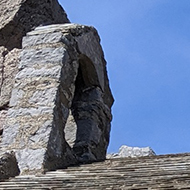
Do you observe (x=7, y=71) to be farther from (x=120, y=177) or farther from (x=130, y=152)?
(x=130, y=152)

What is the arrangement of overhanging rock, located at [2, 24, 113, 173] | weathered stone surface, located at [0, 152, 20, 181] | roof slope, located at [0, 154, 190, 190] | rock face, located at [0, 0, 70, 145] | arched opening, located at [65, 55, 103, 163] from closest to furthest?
roof slope, located at [0, 154, 190, 190]
weathered stone surface, located at [0, 152, 20, 181]
overhanging rock, located at [2, 24, 113, 173]
rock face, located at [0, 0, 70, 145]
arched opening, located at [65, 55, 103, 163]

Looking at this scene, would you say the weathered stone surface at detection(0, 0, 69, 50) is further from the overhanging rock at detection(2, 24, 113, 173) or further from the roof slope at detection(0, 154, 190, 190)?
the roof slope at detection(0, 154, 190, 190)

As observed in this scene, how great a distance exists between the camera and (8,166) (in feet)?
12.5

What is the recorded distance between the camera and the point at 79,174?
3.61 meters

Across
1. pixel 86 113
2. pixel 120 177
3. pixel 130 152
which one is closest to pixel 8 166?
pixel 120 177

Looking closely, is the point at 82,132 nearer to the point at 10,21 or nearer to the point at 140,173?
the point at 10,21

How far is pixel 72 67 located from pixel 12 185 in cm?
172

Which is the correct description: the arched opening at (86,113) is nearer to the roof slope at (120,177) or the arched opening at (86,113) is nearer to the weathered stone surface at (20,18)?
the weathered stone surface at (20,18)

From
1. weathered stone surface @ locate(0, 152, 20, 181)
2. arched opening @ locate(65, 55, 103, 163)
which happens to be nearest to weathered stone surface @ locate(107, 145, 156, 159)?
arched opening @ locate(65, 55, 103, 163)

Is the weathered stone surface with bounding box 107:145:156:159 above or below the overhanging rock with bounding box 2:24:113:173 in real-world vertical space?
above

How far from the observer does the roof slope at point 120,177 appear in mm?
3115

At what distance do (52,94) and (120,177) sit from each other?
1.24 metres

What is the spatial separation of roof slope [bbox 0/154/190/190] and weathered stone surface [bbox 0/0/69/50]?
1.90m

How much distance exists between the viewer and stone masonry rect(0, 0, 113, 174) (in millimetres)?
4168
